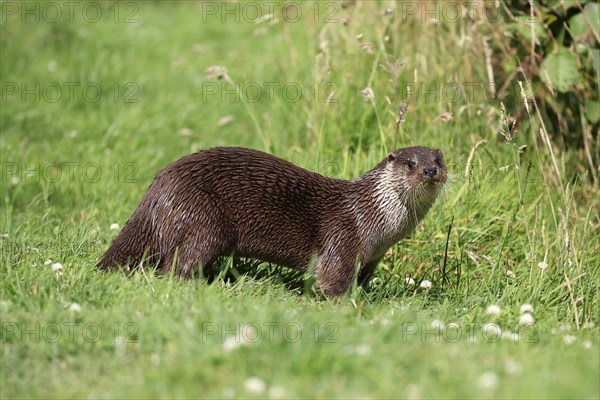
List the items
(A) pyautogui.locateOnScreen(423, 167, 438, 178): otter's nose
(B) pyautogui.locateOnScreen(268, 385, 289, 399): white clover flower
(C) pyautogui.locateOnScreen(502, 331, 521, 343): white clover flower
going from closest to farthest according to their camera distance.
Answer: (B) pyautogui.locateOnScreen(268, 385, 289, 399): white clover flower → (C) pyautogui.locateOnScreen(502, 331, 521, 343): white clover flower → (A) pyautogui.locateOnScreen(423, 167, 438, 178): otter's nose

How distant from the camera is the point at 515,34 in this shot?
16.5 feet

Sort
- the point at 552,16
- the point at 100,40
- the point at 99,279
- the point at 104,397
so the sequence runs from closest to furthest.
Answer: the point at 104,397
the point at 99,279
the point at 552,16
the point at 100,40

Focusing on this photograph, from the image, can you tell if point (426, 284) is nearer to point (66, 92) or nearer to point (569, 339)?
point (569, 339)

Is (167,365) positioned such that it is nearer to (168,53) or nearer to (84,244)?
(84,244)

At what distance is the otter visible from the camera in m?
3.71

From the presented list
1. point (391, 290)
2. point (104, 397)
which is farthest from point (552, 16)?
point (104, 397)

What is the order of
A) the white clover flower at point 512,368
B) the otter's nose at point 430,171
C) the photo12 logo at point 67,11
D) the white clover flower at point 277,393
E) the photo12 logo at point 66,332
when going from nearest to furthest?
the white clover flower at point 277,393 → the white clover flower at point 512,368 → the photo12 logo at point 66,332 → the otter's nose at point 430,171 → the photo12 logo at point 67,11

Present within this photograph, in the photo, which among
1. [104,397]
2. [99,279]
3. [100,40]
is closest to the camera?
[104,397]

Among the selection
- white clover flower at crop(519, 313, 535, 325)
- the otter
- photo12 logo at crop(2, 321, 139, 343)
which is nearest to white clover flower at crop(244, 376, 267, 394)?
photo12 logo at crop(2, 321, 139, 343)

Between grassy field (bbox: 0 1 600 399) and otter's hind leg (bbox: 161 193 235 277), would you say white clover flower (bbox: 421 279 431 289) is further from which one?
otter's hind leg (bbox: 161 193 235 277)

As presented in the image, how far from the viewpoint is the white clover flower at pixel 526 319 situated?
342cm

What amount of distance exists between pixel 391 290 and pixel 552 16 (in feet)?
6.20

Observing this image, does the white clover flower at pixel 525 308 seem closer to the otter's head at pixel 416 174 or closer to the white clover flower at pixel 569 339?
the white clover flower at pixel 569 339

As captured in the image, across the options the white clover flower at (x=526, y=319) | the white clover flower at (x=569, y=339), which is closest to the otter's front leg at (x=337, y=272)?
the white clover flower at (x=526, y=319)
